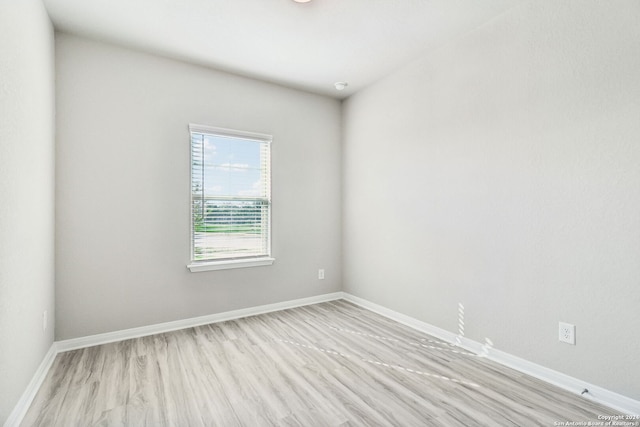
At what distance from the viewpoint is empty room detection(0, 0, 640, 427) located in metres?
1.90

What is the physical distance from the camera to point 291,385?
2.17 metres

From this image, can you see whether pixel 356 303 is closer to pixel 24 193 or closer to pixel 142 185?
pixel 142 185

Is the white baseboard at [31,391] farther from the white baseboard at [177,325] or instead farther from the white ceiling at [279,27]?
the white ceiling at [279,27]

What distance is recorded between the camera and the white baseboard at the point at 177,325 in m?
2.76

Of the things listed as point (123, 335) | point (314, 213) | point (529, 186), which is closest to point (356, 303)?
point (314, 213)

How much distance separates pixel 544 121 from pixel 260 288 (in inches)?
123

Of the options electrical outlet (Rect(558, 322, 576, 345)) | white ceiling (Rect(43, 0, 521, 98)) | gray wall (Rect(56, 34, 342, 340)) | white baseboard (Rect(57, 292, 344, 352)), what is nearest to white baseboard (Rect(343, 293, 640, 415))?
electrical outlet (Rect(558, 322, 576, 345))

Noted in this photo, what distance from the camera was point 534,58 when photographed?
7.54ft

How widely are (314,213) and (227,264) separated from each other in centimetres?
128

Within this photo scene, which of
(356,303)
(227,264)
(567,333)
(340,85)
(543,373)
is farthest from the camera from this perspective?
(356,303)

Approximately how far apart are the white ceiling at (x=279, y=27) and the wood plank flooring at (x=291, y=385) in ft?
8.94

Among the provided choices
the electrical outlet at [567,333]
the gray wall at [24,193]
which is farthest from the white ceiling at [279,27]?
the electrical outlet at [567,333]

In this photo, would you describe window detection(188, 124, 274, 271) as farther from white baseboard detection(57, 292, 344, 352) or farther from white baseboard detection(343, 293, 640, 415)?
white baseboard detection(343, 293, 640, 415)

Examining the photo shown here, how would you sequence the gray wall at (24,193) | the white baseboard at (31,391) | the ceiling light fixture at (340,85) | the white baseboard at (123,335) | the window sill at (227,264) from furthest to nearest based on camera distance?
the ceiling light fixture at (340,85), the window sill at (227,264), the white baseboard at (123,335), the white baseboard at (31,391), the gray wall at (24,193)
